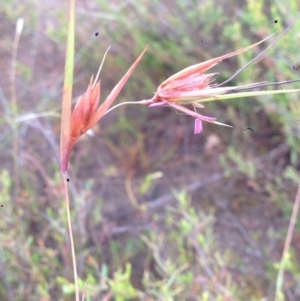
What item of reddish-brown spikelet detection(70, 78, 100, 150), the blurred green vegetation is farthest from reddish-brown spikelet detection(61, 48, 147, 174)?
the blurred green vegetation

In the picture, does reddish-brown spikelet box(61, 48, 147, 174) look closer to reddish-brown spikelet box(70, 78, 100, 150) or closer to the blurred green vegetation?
reddish-brown spikelet box(70, 78, 100, 150)

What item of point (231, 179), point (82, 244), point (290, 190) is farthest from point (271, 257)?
point (82, 244)

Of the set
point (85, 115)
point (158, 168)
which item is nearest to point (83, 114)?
point (85, 115)

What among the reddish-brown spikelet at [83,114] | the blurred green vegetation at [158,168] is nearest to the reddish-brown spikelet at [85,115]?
the reddish-brown spikelet at [83,114]

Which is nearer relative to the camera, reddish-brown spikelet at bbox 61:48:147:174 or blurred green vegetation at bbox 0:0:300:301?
reddish-brown spikelet at bbox 61:48:147:174

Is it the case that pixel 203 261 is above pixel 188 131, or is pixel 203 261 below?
below

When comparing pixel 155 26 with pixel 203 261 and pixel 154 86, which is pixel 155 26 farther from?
pixel 203 261

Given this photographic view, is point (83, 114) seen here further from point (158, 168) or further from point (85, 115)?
point (158, 168)

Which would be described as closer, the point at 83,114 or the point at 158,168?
the point at 83,114

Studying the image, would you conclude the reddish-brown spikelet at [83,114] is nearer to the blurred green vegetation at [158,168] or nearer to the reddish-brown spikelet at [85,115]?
the reddish-brown spikelet at [85,115]
